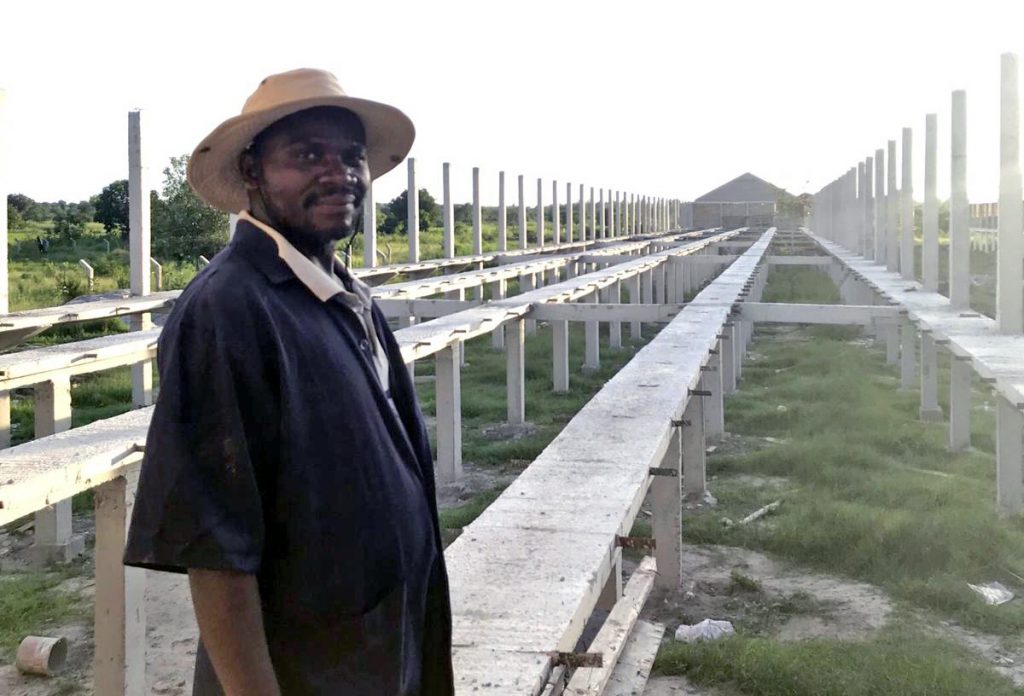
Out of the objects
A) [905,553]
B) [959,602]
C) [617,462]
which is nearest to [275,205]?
[617,462]

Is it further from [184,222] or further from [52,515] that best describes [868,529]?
[184,222]

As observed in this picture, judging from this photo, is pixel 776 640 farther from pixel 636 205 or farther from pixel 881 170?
pixel 636 205

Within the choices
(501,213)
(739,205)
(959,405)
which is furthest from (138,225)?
(739,205)

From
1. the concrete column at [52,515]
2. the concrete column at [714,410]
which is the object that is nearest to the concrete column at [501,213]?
the concrete column at [714,410]

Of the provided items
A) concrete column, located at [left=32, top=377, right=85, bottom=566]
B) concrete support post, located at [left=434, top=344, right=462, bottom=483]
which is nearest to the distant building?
concrete support post, located at [left=434, top=344, right=462, bottom=483]

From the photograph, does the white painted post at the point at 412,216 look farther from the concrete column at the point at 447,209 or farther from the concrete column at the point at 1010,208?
the concrete column at the point at 1010,208

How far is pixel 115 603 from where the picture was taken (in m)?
3.41

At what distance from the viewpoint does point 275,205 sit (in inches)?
66.3

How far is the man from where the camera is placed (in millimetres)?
1445

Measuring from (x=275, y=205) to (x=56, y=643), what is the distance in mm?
3153

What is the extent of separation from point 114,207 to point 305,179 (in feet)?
135

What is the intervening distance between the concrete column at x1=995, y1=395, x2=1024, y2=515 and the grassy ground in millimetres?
134

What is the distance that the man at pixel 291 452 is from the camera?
1.45 meters

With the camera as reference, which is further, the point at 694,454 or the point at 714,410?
the point at 714,410
